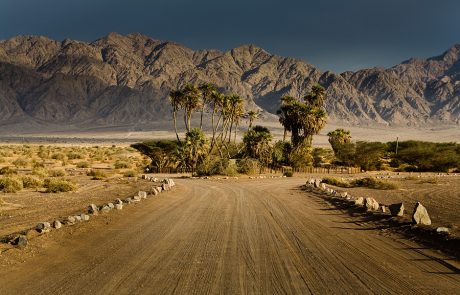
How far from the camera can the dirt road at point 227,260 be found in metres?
8.76

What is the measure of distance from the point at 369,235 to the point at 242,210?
6188mm

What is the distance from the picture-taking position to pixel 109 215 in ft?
53.9

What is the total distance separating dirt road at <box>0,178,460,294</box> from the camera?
8.76 m

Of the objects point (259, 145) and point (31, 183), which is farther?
point (259, 145)

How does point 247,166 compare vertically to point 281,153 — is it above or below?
below

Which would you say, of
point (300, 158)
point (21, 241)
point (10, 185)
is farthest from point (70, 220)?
point (300, 158)

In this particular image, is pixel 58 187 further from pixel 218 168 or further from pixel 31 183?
pixel 218 168

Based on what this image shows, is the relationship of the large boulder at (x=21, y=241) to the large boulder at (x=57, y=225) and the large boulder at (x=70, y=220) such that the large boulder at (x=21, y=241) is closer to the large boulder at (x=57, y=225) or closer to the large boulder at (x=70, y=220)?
the large boulder at (x=57, y=225)

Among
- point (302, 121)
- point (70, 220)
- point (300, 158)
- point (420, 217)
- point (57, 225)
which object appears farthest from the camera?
point (302, 121)

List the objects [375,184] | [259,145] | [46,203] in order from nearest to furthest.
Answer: [46,203]
[375,184]
[259,145]

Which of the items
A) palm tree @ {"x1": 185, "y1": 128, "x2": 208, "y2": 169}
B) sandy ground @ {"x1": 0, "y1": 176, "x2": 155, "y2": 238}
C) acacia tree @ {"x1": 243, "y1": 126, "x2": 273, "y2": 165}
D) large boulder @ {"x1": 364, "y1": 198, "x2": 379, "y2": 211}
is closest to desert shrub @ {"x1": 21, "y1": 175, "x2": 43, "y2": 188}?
sandy ground @ {"x1": 0, "y1": 176, "x2": 155, "y2": 238}

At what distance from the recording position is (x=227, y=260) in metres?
10.5

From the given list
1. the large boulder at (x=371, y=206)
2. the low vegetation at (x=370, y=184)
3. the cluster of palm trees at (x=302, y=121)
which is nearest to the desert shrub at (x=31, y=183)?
the large boulder at (x=371, y=206)

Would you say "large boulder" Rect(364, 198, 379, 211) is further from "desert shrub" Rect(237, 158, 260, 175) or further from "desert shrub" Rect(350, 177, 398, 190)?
"desert shrub" Rect(237, 158, 260, 175)
